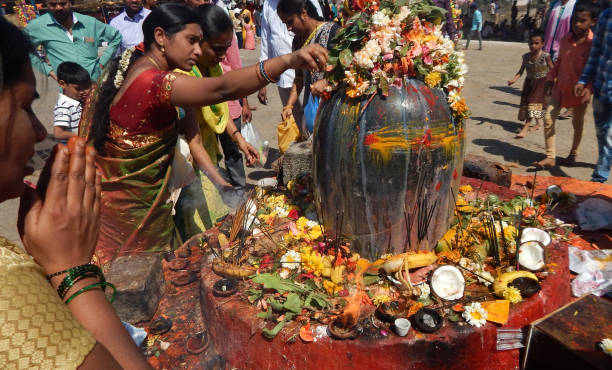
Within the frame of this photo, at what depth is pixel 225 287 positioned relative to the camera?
2.83 m

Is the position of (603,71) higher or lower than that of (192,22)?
lower

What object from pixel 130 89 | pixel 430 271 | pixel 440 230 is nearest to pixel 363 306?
pixel 430 271

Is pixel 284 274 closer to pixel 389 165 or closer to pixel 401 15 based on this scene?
pixel 389 165

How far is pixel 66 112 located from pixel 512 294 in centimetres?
484

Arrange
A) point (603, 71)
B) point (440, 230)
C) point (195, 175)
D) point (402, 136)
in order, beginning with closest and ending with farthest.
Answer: point (402, 136)
point (440, 230)
point (195, 175)
point (603, 71)

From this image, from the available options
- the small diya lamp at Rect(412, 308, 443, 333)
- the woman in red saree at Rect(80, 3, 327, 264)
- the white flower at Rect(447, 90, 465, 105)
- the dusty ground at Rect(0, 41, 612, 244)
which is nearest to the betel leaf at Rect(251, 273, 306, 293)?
the small diya lamp at Rect(412, 308, 443, 333)

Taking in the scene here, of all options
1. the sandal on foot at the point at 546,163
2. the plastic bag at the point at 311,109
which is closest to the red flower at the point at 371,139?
the plastic bag at the point at 311,109

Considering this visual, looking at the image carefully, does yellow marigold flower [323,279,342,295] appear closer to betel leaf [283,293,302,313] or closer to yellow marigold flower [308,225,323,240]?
betel leaf [283,293,302,313]

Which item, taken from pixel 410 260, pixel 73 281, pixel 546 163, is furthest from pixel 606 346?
pixel 546 163

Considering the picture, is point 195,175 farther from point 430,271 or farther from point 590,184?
point 590,184

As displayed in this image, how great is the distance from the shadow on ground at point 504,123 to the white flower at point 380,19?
6.52 meters

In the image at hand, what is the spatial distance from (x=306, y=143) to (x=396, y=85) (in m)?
2.74

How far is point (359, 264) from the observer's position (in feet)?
9.70

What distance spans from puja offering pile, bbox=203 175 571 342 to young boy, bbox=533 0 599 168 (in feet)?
10.3
